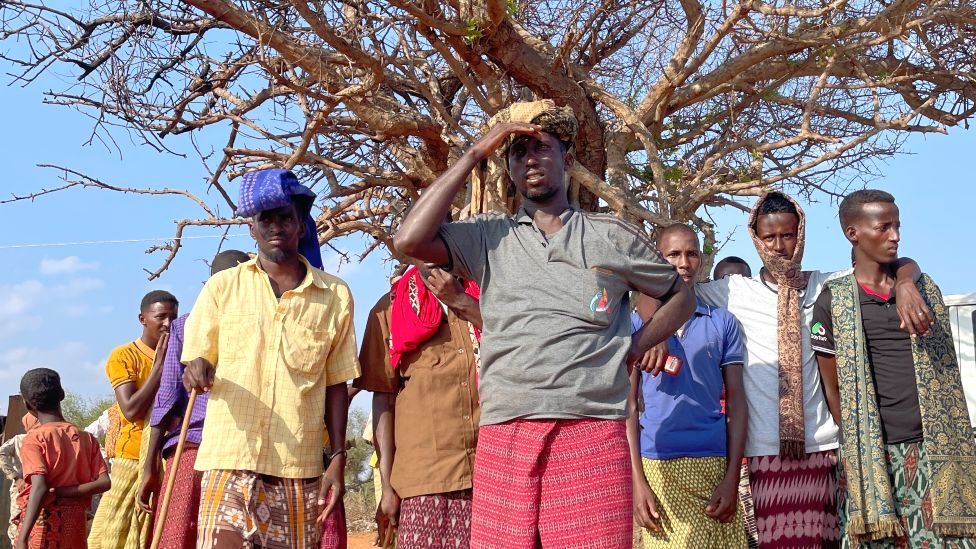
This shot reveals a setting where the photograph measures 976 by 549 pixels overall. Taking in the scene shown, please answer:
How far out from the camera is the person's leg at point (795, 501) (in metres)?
4.35

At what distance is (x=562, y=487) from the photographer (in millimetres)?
2961

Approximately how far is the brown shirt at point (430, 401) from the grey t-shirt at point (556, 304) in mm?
782

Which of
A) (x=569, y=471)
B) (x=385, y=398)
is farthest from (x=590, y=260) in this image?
(x=385, y=398)

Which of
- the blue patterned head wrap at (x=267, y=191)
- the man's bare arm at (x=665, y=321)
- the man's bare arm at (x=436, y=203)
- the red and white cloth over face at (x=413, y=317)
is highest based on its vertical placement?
the blue patterned head wrap at (x=267, y=191)

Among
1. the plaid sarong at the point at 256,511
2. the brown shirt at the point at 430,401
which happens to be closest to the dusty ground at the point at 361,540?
the brown shirt at the point at 430,401

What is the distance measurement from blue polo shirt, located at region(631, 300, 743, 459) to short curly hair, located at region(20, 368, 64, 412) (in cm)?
381

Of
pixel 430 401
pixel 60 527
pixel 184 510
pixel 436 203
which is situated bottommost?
pixel 60 527

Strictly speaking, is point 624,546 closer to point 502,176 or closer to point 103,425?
point 502,176

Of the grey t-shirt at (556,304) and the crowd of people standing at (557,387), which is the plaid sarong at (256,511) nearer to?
the crowd of people standing at (557,387)

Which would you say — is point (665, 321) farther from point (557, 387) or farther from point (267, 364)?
point (267, 364)

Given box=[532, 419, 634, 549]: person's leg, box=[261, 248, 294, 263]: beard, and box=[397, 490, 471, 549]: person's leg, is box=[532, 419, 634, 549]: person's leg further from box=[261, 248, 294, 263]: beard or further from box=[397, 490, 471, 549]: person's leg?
box=[261, 248, 294, 263]: beard

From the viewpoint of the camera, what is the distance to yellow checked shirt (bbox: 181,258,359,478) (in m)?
3.54

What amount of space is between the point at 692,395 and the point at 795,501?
0.67m

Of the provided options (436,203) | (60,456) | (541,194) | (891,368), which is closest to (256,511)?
(436,203)
